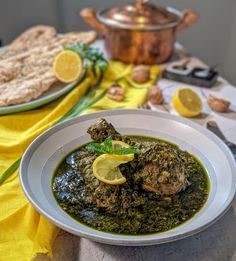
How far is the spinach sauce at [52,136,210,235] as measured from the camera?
2.89 ft

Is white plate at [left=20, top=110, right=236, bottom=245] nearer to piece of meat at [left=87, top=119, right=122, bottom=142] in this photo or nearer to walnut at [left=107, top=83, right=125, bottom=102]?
piece of meat at [left=87, top=119, right=122, bottom=142]

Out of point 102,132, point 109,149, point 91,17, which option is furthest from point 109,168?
point 91,17

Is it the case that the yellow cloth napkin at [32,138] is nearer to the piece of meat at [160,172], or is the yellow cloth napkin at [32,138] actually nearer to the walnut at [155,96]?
the walnut at [155,96]

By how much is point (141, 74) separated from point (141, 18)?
1.05 feet

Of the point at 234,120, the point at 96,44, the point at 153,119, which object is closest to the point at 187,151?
the point at 153,119

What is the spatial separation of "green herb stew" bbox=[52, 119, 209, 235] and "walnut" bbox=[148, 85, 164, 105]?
57cm

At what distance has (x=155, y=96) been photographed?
1.56 meters

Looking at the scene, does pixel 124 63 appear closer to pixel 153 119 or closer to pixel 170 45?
pixel 170 45

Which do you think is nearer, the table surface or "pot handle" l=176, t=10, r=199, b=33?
the table surface

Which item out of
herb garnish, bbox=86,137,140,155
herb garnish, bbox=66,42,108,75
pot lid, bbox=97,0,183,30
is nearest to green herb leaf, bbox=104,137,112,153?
herb garnish, bbox=86,137,140,155

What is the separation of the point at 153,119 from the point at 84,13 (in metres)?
1.01

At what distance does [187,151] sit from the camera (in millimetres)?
1190

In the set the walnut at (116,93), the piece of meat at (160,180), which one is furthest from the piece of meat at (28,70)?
the piece of meat at (160,180)

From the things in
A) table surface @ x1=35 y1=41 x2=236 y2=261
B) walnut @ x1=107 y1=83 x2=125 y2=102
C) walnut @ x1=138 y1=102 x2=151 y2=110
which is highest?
table surface @ x1=35 y1=41 x2=236 y2=261
